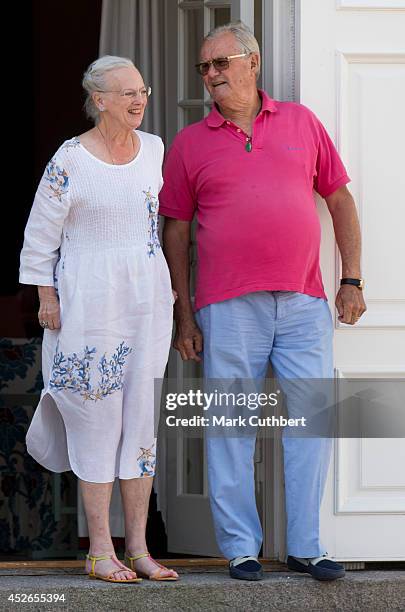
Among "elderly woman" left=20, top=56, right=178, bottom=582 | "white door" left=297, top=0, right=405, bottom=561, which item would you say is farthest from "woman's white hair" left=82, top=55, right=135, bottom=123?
"white door" left=297, top=0, right=405, bottom=561

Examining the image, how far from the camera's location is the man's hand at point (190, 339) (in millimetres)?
3828

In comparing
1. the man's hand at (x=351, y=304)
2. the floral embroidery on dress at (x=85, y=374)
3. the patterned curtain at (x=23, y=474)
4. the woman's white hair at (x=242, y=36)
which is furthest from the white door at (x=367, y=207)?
the patterned curtain at (x=23, y=474)

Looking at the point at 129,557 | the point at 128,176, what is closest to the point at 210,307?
the point at 128,176

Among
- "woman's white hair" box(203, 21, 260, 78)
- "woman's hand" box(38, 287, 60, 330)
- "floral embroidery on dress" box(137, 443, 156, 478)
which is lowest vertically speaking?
"floral embroidery on dress" box(137, 443, 156, 478)

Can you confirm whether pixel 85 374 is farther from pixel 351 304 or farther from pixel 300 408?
pixel 351 304

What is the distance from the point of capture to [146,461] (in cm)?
369

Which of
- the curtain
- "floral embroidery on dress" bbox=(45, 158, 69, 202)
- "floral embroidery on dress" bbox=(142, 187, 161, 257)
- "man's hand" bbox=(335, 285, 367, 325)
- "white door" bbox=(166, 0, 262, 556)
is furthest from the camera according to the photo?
the curtain

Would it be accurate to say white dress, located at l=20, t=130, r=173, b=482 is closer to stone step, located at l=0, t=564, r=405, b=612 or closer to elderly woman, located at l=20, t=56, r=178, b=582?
elderly woman, located at l=20, t=56, r=178, b=582

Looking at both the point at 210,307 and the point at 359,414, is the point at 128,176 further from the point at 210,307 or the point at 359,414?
the point at 359,414

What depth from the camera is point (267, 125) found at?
12.4 feet

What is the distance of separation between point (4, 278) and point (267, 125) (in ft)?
11.7

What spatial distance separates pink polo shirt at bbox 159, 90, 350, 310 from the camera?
3.69m

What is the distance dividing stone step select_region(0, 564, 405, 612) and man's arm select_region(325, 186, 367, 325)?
2.67 feet

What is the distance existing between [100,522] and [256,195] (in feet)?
3.51
